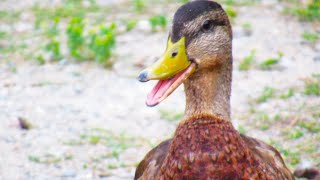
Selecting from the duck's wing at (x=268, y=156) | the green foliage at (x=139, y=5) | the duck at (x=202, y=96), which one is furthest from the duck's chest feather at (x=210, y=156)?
the green foliage at (x=139, y=5)

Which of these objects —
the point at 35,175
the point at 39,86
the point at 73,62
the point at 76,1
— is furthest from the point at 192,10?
the point at 76,1

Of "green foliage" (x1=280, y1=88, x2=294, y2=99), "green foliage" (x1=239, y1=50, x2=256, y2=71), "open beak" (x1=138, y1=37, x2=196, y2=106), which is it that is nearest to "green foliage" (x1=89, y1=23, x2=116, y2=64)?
"green foliage" (x1=239, y1=50, x2=256, y2=71)

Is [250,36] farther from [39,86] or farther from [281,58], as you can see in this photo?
[39,86]

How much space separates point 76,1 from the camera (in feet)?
37.5

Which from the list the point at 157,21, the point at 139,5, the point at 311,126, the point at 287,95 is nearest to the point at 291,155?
the point at 311,126

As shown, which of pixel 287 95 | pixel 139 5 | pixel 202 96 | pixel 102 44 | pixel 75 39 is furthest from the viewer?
pixel 139 5

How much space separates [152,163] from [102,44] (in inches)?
143

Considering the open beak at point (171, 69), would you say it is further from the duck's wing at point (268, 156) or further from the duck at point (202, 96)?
the duck's wing at point (268, 156)

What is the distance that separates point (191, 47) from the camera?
4680 millimetres

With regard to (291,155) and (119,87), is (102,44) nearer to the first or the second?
(119,87)

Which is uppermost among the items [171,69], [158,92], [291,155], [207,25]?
[207,25]

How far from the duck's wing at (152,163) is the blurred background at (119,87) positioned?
3.19 feet

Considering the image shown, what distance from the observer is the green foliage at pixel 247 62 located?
27.7 ft

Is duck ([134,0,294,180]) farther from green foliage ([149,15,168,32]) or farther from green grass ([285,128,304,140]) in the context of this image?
green foliage ([149,15,168,32])
